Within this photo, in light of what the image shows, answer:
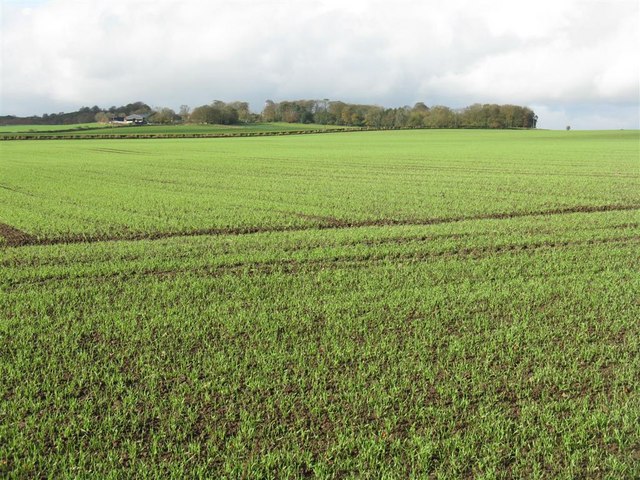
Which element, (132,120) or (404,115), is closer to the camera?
(404,115)

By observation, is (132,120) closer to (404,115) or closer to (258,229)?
(404,115)

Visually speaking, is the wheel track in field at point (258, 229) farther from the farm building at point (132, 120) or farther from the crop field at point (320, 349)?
the farm building at point (132, 120)

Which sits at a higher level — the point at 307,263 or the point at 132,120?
the point at 307,263

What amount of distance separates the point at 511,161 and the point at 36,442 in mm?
43407

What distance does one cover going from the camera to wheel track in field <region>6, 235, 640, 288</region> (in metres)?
11.5

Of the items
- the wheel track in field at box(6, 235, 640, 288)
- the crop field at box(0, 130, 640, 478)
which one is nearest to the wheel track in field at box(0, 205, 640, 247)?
the crop field at box(0, 130, 640, 478)

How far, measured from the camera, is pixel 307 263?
41.8 ft

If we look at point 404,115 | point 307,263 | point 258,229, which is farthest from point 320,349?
point 404,115

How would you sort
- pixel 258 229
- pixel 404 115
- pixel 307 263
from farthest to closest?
pixel 404 115
pixel 258 229
pixel 307 263

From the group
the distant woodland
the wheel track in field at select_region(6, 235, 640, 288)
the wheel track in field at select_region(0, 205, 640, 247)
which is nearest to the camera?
the wheel track in field at select_region(6, 235, 640, 288)

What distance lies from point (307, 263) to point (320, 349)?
5.00 m

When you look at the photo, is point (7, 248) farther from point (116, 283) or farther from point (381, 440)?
point (381, 440)

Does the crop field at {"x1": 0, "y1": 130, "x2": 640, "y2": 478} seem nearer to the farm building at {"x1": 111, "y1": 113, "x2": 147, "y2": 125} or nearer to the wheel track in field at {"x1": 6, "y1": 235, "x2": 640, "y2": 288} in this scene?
the wheel track in field at {"x1": 6, "y1": 235, "x2": 640, "y2": 288}

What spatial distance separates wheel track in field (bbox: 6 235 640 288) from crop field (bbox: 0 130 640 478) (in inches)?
3.2
